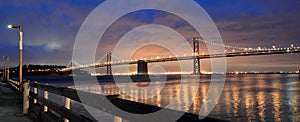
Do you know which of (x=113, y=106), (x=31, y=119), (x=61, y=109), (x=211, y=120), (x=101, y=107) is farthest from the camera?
(x=31, y=119)

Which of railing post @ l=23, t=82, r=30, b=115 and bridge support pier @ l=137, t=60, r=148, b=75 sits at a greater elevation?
bridge support pier @ l=137, t=60, r=148, b=75

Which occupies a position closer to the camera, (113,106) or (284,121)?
(113,106)

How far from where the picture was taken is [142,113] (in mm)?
2480

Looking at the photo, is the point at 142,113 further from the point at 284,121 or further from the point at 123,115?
the point at 284,121

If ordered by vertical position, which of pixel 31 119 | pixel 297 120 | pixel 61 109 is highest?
pixel 61 109

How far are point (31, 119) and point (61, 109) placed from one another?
3094 mm

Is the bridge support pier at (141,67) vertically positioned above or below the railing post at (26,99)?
above

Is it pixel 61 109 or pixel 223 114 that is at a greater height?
pixel 61 109

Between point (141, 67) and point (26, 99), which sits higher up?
point (141, 67)

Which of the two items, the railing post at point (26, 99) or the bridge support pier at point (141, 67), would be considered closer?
the railing post at point (26, 99)

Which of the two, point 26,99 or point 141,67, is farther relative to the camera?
point 141,67

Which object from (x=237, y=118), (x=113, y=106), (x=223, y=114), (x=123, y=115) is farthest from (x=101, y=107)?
(x=223, y=114)

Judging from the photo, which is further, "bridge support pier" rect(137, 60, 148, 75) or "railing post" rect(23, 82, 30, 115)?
"bridge support pier" rect(137, 60, 148, 75)

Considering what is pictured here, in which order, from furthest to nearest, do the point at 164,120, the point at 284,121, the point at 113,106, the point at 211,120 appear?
the point at 284,121, the point at 113,106, the point at 164,120, the point at 211,120
